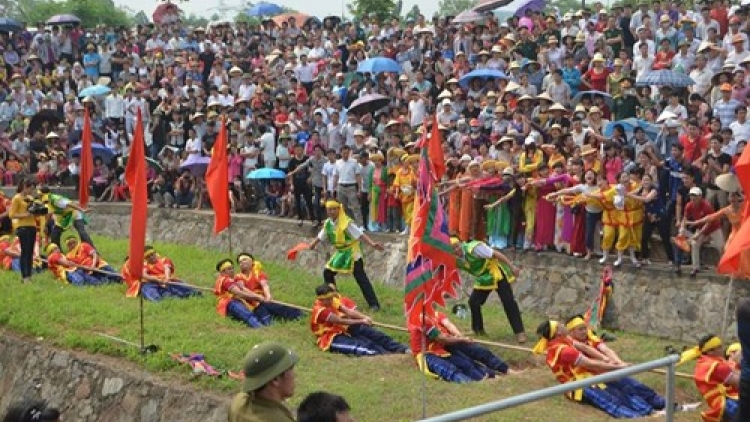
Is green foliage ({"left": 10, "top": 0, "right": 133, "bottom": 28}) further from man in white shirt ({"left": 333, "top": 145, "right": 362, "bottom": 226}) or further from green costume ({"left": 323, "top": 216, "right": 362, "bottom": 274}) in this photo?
green costume ({"left": 323, "top": 216, "right": 362, "bottom": 274})

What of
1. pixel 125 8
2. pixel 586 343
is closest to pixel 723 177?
pixel 586 343

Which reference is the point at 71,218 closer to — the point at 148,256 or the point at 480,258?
the point at 148,256

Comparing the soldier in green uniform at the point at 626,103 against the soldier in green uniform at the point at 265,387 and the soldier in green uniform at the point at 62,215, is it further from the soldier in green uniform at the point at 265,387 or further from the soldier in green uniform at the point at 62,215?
the soldier in green uniform at the point at 265,387

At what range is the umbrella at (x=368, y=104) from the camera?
21859 millimetres

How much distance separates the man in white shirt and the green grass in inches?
47.2

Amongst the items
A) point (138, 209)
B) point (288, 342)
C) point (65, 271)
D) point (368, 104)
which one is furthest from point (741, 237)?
point (65, 271)

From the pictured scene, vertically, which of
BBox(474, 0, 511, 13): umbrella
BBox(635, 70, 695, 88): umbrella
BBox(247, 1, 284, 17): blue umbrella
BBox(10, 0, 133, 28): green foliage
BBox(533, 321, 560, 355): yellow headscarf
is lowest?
BBox(533, 321, 560, 355): yellow headscarf

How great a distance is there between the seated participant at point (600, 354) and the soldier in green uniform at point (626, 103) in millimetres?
6434

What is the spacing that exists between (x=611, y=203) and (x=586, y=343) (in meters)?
3.46

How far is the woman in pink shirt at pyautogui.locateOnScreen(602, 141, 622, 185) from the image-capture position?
1633cm

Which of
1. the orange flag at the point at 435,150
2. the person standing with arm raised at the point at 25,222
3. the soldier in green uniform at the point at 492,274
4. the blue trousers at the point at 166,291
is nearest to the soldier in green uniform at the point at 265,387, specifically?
the orange flag at the point at 435,150

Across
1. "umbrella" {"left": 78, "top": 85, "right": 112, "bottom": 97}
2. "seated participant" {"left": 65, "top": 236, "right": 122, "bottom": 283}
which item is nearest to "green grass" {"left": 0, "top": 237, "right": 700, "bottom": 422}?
"seated participant" {"left": 65, "top": 236, "right": 122, "bottom": 283}

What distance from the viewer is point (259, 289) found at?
16.7m

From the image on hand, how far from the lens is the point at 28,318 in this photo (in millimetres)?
16734
